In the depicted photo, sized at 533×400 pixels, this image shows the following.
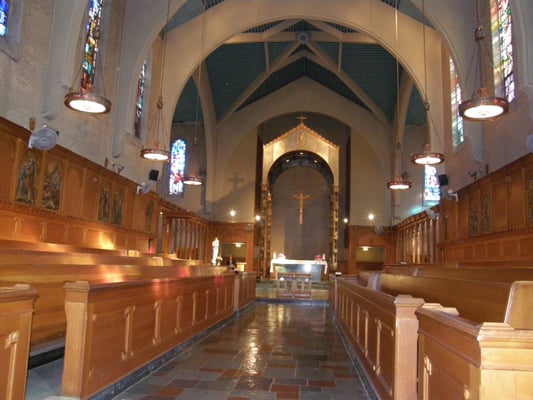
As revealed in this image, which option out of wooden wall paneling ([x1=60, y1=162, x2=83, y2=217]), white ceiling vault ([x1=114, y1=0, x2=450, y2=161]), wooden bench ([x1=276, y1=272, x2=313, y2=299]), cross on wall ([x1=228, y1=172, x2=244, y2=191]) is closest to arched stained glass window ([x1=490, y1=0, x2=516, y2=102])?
white ceiling vault ([x1=114, y1=0, x2=450, y2=161])

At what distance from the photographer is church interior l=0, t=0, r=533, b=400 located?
10.9 feet

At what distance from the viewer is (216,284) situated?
7945 mm

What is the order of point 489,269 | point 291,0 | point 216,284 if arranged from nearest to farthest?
1. point 489,269
2. point 216,284
3. point 291,0

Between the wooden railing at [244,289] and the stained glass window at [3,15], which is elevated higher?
the stained glass window at [3,15]

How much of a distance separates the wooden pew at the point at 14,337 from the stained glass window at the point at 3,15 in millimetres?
7838

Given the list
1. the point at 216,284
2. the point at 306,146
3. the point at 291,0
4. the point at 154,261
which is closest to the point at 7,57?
the point at 154,261

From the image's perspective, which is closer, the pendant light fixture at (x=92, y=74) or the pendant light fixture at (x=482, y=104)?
the pendant light fixture at (x=482, y=104)

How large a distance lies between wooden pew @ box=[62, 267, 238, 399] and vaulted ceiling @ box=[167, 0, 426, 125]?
516 inches

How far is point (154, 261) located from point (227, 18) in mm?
10262

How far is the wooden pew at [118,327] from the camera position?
131 inches

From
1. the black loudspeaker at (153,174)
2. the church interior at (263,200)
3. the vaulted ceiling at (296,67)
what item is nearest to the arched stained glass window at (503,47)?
the church interior at (263,200)

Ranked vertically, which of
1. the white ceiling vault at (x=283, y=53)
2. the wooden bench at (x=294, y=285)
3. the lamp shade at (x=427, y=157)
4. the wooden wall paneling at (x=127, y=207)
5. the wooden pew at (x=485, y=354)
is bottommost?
the wooden bench at (x=294, y=285)

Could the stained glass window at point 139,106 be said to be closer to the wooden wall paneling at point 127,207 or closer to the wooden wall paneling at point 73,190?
the wooden wall paneling at point 127,207

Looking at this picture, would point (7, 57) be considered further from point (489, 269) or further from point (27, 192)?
point (489, 269)
